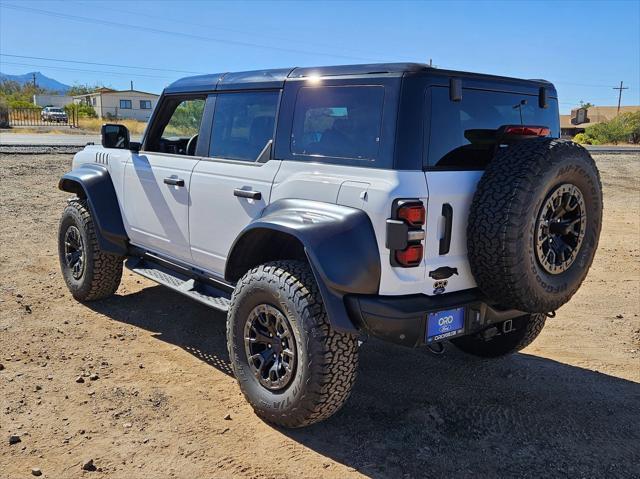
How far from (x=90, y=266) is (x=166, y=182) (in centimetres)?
138

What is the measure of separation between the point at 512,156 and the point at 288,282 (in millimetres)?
1371

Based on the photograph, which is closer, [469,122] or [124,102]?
[469,122]

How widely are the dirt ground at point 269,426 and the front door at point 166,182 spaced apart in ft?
2.73

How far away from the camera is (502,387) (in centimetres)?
412

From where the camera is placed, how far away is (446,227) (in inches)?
121

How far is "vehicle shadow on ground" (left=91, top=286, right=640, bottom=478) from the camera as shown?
315 centimetres

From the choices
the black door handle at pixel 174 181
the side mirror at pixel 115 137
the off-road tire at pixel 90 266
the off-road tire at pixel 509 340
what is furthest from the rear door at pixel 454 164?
the off-road tire at pixel 90 266

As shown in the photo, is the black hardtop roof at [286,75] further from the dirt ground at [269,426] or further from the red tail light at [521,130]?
the dirt ground at [269,426]

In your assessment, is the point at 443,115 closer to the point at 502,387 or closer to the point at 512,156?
the point at 512,156

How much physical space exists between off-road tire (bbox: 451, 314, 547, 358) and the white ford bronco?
0.12 ft

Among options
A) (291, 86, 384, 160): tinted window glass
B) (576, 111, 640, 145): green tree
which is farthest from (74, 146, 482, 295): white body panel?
(576, 111, 640, 145): green tree

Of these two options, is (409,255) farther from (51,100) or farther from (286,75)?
(51,100)

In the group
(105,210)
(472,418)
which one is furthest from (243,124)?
(472,418)

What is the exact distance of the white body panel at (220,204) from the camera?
12.2 ft
